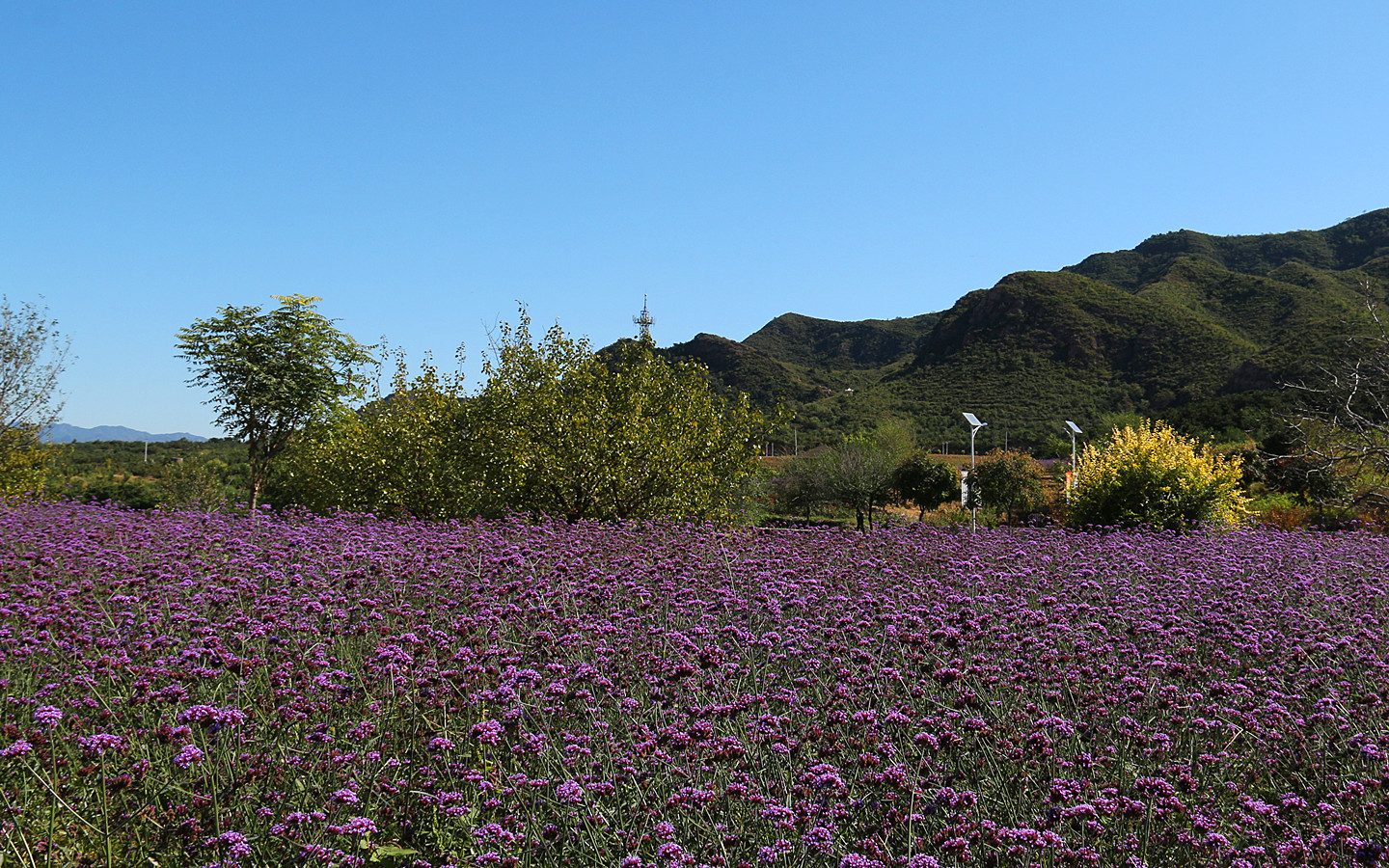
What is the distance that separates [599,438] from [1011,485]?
48.6ft

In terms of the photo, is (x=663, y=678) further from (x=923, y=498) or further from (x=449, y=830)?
(x=923, y=498)

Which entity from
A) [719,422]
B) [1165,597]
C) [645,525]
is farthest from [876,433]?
[1165,597]

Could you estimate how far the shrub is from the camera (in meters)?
13.3

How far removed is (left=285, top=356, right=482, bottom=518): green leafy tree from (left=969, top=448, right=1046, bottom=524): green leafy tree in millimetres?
14169

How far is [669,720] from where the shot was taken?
11.3ft

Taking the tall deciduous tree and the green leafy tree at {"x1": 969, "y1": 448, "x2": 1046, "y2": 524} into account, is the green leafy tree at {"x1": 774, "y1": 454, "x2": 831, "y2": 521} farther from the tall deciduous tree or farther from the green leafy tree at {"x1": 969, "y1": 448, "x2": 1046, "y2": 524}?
the tall deciduous tree

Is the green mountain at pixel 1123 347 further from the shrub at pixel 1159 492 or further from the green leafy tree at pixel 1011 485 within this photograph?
the shrub at pixel 1159 492

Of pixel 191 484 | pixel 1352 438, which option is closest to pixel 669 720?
pixel 1352 438

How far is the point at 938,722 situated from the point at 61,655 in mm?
4240

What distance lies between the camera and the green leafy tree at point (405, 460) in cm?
1345

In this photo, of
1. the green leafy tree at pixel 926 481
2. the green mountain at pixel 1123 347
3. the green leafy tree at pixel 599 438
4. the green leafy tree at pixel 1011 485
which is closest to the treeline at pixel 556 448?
the green leafy tree at pixel 599 438

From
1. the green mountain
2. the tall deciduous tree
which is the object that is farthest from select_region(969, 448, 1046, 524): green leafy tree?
the green mountain

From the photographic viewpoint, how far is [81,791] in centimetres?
327

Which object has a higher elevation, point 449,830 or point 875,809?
point 875,809
